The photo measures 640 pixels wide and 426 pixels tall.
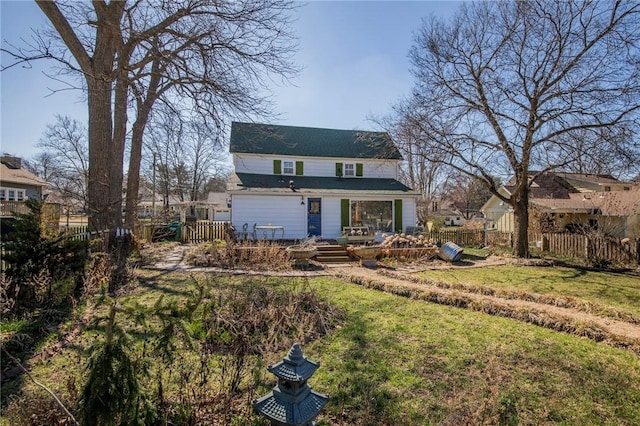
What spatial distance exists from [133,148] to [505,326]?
16316 millimetres

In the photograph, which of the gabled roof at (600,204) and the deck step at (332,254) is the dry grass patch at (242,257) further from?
the gabled roof at (600,204)

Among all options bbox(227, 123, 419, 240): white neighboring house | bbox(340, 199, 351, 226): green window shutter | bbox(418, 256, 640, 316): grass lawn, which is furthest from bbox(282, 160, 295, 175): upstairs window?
bbox(418, 256, 640, 316): grass lawn

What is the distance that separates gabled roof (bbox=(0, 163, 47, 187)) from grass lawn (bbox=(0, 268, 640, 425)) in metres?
30.0

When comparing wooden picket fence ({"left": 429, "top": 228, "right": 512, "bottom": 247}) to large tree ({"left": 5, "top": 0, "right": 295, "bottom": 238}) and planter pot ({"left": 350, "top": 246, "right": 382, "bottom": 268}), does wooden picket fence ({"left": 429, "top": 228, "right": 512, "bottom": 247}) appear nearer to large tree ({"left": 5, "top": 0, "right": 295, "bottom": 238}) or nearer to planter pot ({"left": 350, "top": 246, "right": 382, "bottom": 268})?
planter pot ({"left": 350, "top": 246, "right": 382, "bottom": 268})

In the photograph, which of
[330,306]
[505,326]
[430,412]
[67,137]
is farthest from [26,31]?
[67,137]

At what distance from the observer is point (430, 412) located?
123 inches

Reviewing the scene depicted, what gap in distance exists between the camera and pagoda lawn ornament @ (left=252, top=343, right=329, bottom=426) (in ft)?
7.13

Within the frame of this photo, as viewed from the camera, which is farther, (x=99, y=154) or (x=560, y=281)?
(x=560, y=281)

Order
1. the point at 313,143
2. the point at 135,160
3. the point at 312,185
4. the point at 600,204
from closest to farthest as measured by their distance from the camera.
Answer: the point at 135,160
the point at 312,185
the point at 313,143
the point at 600,204

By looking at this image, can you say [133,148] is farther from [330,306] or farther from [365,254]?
[330,306]

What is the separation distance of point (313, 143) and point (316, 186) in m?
4.18

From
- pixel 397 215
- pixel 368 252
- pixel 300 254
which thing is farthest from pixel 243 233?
pixel 397 215

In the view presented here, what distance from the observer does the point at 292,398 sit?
88.5 inches

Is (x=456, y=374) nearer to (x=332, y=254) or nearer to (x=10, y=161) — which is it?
(x=332, y=254)
